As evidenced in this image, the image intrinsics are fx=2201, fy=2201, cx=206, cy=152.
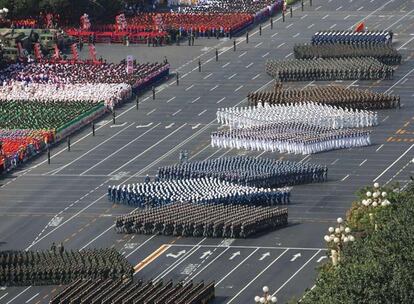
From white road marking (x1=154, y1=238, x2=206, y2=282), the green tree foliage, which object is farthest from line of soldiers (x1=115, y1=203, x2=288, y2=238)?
the green tree foliage

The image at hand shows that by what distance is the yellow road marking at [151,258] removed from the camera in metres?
153

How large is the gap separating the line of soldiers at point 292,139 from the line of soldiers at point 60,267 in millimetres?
34492

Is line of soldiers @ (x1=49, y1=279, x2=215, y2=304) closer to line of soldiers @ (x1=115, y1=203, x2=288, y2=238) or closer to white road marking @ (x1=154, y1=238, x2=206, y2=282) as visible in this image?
white road marking @ (x1=154, y1=238, x2=206, y2=282)

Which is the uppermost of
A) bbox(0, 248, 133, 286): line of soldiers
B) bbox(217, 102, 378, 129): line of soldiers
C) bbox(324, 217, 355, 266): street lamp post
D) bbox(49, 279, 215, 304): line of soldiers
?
bbox(324, 217, 355, 266): street lamp post

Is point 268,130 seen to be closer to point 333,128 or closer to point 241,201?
point 333,128

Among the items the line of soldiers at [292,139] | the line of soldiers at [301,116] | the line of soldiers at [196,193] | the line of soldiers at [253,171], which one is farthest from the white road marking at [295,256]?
the line of soldiers at [301,116]

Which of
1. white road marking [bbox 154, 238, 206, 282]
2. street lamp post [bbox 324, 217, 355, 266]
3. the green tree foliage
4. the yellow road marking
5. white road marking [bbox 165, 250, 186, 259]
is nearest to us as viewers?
the green tree foliage

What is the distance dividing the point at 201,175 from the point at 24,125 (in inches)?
1021

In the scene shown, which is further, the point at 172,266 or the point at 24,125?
the point at 24,125

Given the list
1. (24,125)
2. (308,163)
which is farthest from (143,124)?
(308,163)

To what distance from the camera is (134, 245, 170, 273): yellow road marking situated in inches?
6009

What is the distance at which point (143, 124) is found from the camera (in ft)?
648

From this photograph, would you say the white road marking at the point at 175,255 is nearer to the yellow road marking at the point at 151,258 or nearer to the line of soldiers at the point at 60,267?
the yellow road marking at the point at 151,258

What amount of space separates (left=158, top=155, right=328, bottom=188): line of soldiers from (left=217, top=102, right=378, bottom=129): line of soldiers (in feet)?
43.1
